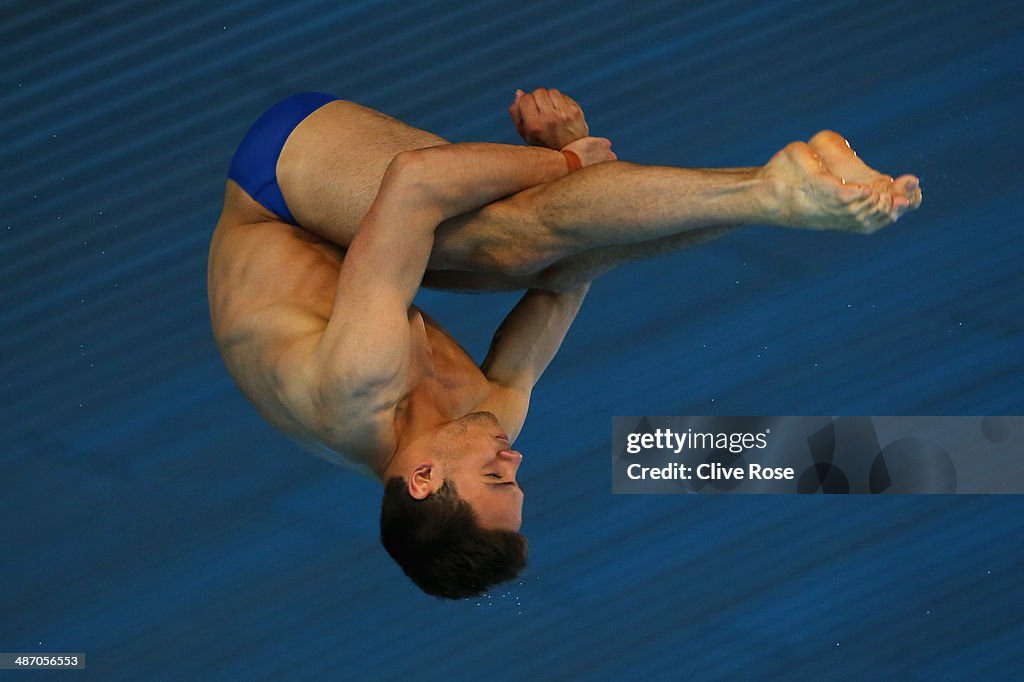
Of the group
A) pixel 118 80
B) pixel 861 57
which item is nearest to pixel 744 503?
pixel 861 57

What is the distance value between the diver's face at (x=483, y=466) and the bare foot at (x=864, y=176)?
732mm

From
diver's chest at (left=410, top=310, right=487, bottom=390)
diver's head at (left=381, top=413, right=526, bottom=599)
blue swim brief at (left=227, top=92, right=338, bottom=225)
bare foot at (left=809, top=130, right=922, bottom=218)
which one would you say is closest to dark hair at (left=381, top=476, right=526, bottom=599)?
diver's head at (left=381, top=413, right=526, bottom=599)

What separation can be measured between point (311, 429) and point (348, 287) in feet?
0.98

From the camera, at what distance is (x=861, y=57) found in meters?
4.74

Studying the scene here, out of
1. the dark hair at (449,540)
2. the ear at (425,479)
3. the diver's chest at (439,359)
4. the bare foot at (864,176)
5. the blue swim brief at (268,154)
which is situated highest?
the bare foot at (864,176)

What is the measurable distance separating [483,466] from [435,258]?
1.24ft

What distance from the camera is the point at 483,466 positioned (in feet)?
9.03

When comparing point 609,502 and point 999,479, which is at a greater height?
point 999,479

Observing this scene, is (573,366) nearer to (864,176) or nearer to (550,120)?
(550,120)

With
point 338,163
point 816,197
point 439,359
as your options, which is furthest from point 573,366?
point 816,197

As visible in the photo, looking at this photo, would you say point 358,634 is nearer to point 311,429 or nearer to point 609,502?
point 609,502

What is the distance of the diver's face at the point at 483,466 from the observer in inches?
108

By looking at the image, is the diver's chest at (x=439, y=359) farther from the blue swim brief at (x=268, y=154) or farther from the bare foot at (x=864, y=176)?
the bare foot at (x=864, y=176)

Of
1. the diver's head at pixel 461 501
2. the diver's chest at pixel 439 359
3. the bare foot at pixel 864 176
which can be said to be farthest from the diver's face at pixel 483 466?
the bare foot at pixel 864 176
